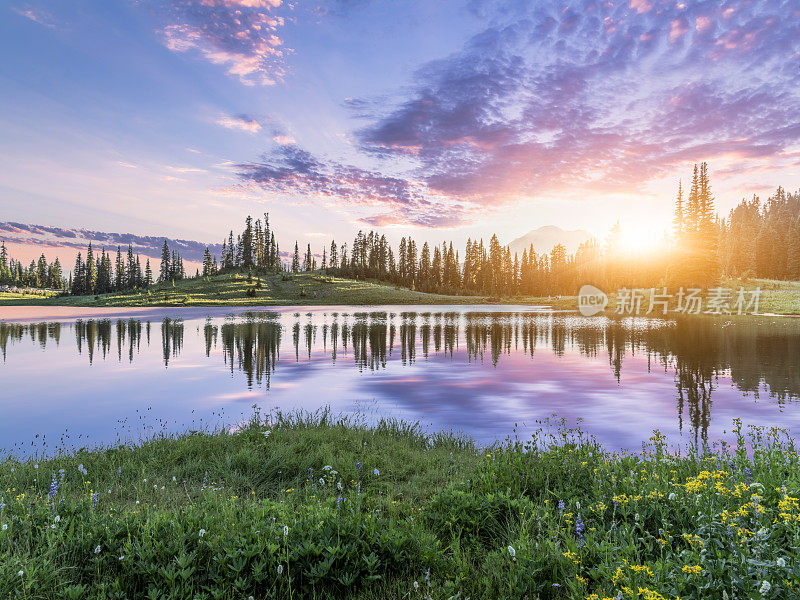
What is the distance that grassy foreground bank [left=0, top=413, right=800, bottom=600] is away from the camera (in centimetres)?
429

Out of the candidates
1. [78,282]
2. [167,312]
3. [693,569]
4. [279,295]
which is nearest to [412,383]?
[693,569]

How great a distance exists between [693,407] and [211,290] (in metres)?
130

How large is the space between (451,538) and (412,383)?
47.8ft

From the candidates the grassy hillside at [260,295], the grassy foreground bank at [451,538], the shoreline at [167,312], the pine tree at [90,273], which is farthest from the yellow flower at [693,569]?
the pine tree at [90,273]

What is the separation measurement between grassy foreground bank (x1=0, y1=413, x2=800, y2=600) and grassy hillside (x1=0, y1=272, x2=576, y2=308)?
332 feet

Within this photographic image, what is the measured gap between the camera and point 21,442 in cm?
1245

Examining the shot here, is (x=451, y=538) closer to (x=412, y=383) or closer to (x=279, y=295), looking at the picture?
(x=412, y=383)

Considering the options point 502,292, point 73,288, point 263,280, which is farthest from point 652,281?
point 73,288

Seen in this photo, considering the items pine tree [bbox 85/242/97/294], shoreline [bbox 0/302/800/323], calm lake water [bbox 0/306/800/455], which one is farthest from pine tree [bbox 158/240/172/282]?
calm lake water [bbox 0/306/800/455]

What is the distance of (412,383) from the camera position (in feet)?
68.6

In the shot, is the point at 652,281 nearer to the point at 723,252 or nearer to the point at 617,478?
the point at 723,252

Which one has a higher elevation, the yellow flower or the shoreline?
the yellow flower

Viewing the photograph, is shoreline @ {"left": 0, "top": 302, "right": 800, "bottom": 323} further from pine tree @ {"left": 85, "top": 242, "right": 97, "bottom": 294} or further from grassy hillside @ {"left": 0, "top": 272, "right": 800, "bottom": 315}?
pine tree @ {"left": 85, "top": 242, "right": 97, "bottom": 294}

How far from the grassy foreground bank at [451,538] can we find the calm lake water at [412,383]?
551 cm
